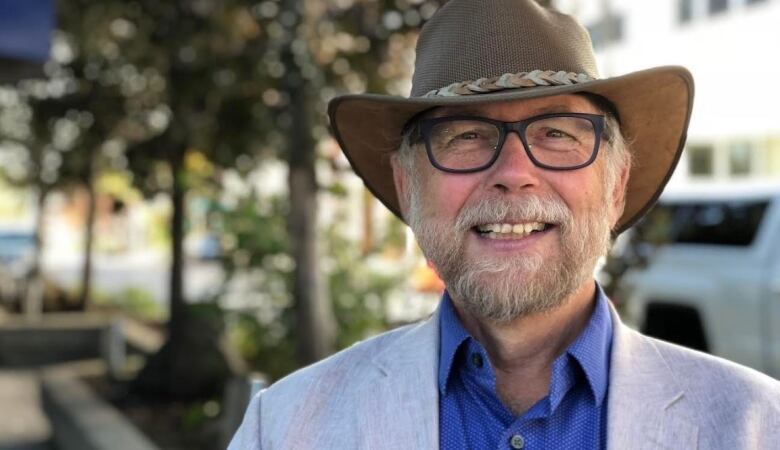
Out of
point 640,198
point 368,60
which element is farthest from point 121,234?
point 640,198

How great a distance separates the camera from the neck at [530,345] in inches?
77.9

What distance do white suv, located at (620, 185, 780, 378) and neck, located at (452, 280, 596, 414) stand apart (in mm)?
5235

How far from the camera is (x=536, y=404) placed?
186 centimetres

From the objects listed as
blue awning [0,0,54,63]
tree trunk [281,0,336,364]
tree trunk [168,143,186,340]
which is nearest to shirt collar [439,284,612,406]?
tree trunk [281,0,336,364]

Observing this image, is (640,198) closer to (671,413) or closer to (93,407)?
(671,413)

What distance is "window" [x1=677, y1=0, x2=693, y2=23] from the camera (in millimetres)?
24812

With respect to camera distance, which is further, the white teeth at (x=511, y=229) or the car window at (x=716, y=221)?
the car window at (x=716, y=221)

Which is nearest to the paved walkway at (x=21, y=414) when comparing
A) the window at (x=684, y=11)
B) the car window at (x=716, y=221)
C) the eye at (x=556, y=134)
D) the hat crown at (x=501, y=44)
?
the car window at (x=716, y=221)

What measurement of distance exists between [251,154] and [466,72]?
6.72 meters

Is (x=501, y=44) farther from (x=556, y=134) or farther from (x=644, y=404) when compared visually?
(x=644, y=404)

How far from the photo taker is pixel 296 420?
77.3 inches

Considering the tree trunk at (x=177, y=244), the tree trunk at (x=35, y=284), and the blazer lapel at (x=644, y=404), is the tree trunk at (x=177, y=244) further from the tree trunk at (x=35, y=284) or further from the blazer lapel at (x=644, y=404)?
the tree trunk at (x=35, y=284)

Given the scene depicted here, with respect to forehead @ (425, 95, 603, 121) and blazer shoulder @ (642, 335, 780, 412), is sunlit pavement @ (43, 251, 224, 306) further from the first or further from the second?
blazer shoulder @ (642, 335, 780, 412)

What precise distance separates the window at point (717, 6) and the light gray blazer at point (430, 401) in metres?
23.3
